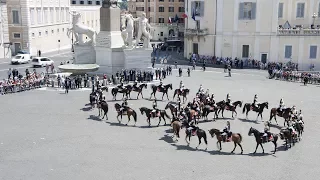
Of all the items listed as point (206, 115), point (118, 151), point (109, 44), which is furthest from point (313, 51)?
point (118, 151)

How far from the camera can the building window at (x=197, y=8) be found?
55094 millimetres

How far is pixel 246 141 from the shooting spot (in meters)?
21.3

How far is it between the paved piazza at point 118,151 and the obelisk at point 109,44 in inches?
408

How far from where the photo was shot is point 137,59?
3916 cm

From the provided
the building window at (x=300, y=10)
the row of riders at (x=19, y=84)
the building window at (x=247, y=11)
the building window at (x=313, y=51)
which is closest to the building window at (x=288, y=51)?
the building window at (x=313, y=51)

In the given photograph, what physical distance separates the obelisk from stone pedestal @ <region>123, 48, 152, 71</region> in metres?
0.73

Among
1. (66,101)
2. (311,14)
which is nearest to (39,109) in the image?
(66,101)

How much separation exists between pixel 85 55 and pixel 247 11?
22.1m

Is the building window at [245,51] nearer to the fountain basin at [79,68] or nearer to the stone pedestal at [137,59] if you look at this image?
the stone pedestal at [137,59]

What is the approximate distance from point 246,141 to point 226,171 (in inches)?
176

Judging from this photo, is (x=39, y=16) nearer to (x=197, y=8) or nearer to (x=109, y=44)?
(x=197, y=8)

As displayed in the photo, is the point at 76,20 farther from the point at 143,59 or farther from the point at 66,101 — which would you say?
the point at 66,101

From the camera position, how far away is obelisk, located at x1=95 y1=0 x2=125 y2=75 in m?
39.0

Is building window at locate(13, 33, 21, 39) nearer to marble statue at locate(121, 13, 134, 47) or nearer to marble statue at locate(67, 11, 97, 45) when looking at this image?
marble statue at locate(67, 11, 97, 45)
